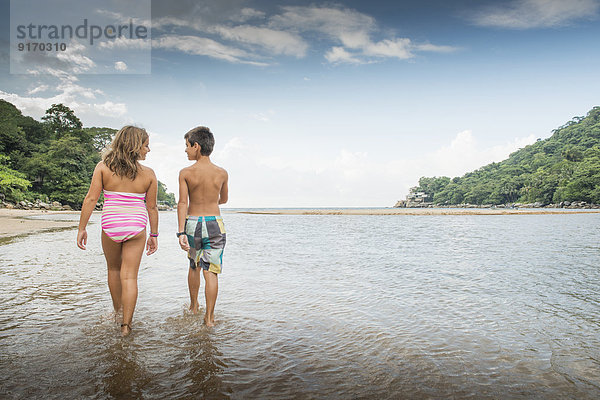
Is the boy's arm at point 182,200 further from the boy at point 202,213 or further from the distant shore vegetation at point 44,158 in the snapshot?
the distant shore vegetation at point 44,158

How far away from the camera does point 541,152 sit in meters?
136

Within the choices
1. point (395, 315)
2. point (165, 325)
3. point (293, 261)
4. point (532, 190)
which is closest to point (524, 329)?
point (395, 315)

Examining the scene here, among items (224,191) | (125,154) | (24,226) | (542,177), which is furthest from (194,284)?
(542,177)

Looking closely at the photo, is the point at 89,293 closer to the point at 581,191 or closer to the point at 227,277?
the point at 227,277

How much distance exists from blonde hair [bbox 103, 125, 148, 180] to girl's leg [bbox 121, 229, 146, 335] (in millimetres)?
632

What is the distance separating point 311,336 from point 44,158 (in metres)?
58.5

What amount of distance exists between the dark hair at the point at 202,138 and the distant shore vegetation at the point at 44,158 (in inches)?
1740

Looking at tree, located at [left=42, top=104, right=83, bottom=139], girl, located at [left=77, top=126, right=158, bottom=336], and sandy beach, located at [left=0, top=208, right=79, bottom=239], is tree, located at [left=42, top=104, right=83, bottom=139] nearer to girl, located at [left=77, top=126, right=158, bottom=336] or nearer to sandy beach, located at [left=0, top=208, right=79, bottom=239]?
sandy beach, located at [left=0, top=208, right=79, bottom=239]

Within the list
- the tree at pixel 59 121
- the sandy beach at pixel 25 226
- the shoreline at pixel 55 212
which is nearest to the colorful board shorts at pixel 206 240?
the shoreline at pixel 55 212

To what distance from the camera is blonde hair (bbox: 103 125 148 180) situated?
10.8 feet

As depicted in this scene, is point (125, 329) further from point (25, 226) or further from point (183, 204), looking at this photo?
point (25, 226)

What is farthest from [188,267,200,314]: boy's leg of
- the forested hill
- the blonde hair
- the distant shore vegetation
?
the forested hill

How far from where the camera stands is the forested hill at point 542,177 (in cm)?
8171

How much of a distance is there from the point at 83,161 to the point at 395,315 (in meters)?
61.0
